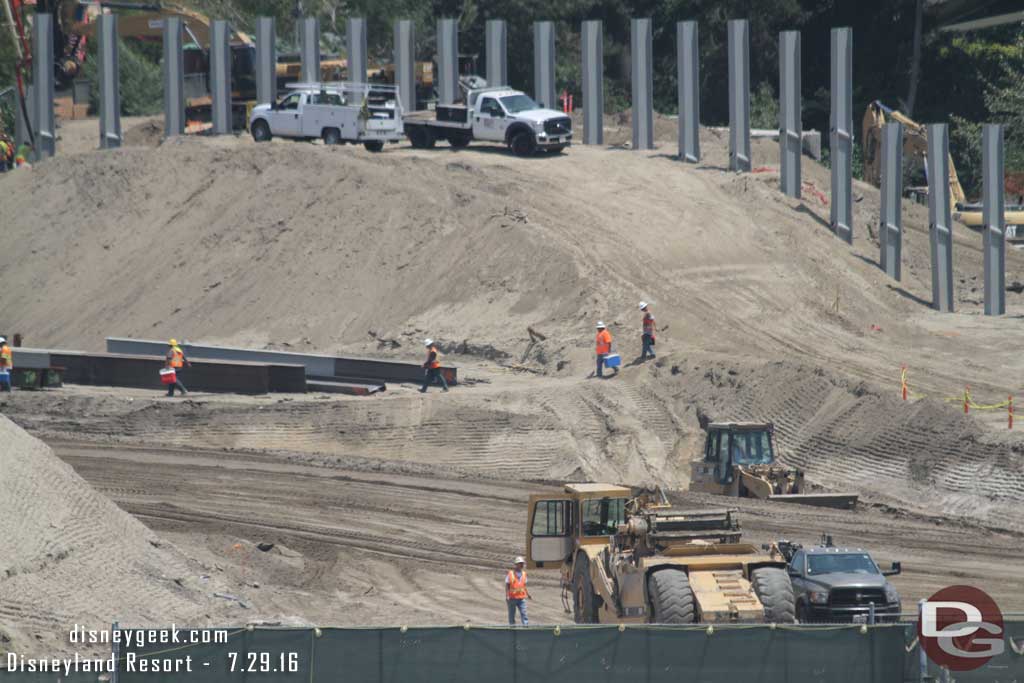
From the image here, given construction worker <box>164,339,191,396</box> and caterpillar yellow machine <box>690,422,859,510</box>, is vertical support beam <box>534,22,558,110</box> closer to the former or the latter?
construction worker <box>164,339,191,396</box>

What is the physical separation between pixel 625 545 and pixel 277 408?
14.7m

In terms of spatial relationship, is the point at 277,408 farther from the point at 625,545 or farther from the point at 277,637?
the point at 277,637

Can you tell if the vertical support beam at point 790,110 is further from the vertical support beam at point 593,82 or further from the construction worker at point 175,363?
the construction worker at point 175,363

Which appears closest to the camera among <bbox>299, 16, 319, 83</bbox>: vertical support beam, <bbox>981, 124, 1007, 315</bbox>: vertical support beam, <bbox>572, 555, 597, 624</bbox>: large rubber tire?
<bbox>572, 555, 597, 624</bbox>: large rubber tire

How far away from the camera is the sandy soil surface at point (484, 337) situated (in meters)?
23.4

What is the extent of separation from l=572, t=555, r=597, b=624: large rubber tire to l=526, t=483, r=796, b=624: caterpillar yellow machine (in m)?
0.01

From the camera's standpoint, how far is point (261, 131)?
46.3 m

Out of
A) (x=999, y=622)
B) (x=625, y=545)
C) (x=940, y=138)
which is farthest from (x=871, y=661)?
(x=940, y=138)

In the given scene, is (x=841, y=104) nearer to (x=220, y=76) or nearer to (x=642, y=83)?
(x=642, y=83)

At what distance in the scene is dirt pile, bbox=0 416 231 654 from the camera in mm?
17188

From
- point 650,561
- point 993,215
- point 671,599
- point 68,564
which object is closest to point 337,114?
point 993,215


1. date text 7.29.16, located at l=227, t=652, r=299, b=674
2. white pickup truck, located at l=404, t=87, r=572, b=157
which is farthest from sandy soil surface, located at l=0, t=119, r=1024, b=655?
date text 7.29.16, located at l=227, t=652, r=299, b=674

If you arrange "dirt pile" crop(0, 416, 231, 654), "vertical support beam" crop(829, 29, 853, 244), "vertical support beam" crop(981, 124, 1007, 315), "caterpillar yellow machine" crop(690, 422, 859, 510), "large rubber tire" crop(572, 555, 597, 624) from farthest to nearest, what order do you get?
"vertical support beam" crop(829, 29, 853, 244) < "vertical support beam" crop(981, 124, 1007, 315) < "caterpillar yellow machine" crop(690, 422, 859, 510) < "dirt pile" crop(0, 416, 231, 654) < "large rubber tire" crop(572, 555, 597, 624)

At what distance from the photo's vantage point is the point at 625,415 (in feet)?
98.8
